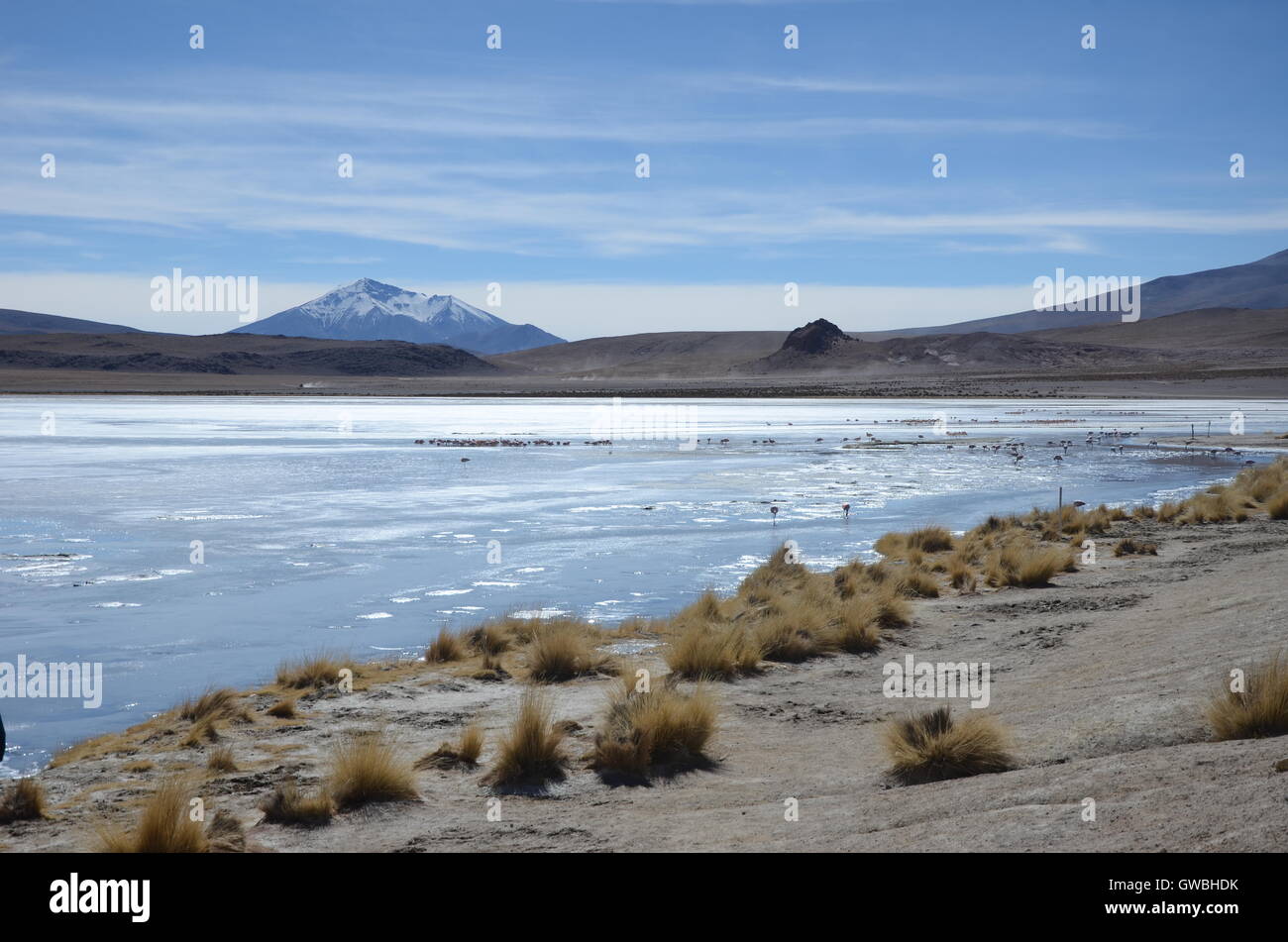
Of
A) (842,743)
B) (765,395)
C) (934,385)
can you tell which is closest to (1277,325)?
(934,385)

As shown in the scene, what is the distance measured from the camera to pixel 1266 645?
719 cm

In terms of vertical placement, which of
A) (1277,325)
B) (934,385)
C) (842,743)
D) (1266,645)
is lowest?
(842,743)

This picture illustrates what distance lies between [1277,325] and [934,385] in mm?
72386

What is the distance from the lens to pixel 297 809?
5609 millimetres

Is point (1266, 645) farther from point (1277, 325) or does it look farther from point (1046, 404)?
point (1277, 325)

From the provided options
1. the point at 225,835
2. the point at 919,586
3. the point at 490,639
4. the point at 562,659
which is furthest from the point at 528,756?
the point at 919,586

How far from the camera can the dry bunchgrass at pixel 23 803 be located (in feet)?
18.7

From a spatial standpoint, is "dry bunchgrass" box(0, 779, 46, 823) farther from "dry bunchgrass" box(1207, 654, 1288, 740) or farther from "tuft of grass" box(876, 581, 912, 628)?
"tuft of grass" box(876, 581, 912, 628)

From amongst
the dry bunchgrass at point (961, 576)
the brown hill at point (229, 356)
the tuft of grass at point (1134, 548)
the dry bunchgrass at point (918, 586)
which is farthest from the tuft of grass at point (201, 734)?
the brown hill at point (229, 356)

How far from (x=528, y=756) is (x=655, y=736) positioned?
760 millimetres

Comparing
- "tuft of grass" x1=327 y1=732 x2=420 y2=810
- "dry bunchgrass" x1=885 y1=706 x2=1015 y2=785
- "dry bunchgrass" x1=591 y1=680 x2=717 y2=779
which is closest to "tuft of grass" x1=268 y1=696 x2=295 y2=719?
"tuft of grass" x1=327 y1=732 x2=420 y2=810

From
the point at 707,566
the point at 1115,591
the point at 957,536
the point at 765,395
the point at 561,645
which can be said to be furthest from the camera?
the point at 765,395

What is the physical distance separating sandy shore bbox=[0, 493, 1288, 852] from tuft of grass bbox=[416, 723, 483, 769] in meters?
0.09

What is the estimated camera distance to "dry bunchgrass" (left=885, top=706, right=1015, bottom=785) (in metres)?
5.84
